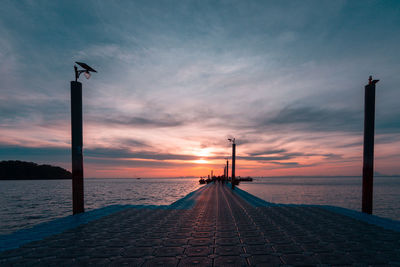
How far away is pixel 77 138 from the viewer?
964 cm

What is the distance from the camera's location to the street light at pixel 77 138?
9.60 meters

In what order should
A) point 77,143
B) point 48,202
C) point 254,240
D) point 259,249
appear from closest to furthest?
point 259,249 → point 254,240 → point 77,143 → point 48,202

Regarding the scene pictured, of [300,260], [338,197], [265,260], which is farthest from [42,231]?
[338,197]

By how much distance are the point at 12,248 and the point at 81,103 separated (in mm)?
6175

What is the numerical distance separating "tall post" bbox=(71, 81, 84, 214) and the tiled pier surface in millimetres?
2219

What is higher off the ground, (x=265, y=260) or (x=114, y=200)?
(x=265, y=260)

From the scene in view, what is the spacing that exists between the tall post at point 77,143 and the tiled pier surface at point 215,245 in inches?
87.4

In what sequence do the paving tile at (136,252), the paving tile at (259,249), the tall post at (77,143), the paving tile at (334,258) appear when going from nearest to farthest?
the paving tile at (334,258)
the paving tile at (136,252)
the paving tile at (259,249)
the tall post at (77,143)

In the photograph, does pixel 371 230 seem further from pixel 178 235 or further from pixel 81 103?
pixel 81 103

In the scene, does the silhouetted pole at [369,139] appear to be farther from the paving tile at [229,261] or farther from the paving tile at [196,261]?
the paving tile at [196,261]

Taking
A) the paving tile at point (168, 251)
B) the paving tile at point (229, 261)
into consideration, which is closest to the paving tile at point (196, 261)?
the paving tile at point (229, 261)

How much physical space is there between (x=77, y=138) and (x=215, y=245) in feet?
24.4

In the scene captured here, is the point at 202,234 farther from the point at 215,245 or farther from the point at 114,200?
the point at 114,200

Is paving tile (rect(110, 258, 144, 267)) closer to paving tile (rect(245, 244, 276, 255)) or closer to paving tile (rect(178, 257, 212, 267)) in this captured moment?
paving tile (rect(178, 257, 212, 267))
